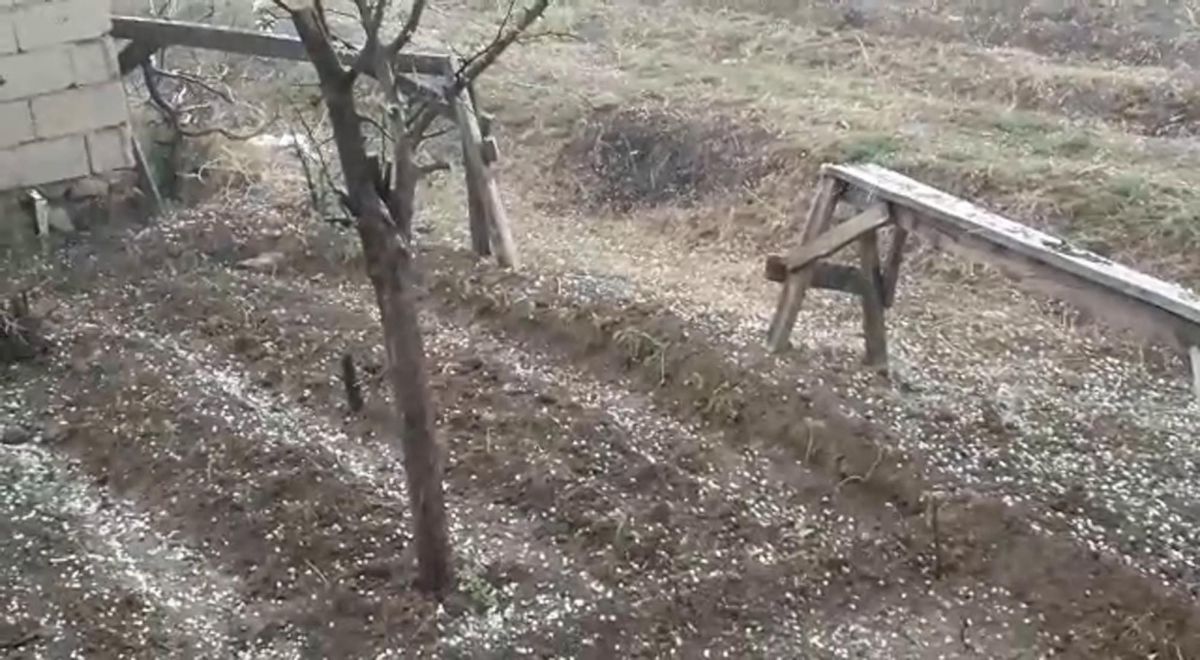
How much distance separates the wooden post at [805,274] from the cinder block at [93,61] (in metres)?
4.04

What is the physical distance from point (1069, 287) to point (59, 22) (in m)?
5.38

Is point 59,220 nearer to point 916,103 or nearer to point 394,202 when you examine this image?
point 394,202

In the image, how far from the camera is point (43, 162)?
24.7ft

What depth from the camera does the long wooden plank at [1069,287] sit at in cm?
458

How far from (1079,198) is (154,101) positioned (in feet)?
17.6

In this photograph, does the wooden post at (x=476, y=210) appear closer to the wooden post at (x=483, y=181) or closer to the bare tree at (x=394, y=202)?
the wooden post at (x=483, y=181)

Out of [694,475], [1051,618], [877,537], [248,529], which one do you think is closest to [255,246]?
[248,529]

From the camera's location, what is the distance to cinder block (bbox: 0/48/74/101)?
7215mm

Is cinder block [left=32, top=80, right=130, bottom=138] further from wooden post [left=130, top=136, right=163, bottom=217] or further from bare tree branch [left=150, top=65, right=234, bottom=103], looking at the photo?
bare tree branch [left=150, top=65, right=234, bottom=103]

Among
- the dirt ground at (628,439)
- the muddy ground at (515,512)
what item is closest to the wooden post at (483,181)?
the dirt ground at (628,439)

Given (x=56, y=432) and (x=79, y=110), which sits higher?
(x=79, y=110)

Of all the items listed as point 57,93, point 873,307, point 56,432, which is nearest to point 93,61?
point 57,93

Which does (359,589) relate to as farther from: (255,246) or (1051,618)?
(255,246)

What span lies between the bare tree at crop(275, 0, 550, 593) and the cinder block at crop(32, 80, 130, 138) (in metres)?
3.82
